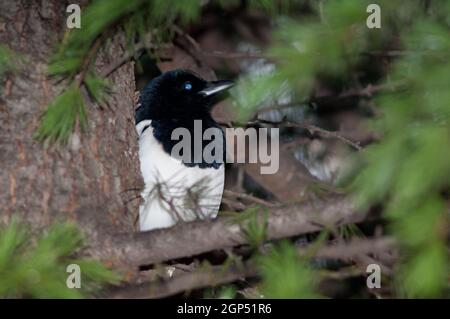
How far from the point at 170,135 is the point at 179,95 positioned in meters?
0.36

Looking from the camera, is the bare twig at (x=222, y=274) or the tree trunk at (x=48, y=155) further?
the tree trunk at (x=48, y=155)

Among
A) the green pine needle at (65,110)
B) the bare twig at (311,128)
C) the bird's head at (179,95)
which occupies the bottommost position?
the green pine needle at (65,110)

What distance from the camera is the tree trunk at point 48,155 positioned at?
2.41m

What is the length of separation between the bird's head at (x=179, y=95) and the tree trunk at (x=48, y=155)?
0.82 m

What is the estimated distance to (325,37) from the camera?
5.22 feet

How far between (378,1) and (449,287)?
2.28ft

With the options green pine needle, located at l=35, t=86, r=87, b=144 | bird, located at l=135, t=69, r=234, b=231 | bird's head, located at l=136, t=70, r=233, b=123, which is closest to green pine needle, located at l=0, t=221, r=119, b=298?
green pine needle, located at l=35, t=86, r=87, b=144

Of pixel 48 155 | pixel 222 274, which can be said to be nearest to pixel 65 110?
pixel 48 155

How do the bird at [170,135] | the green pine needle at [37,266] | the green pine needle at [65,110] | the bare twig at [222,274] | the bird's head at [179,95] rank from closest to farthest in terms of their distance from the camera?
the green pine needle at [37,266], the bare twig at [222,274], the green pine needle at [65,110], the bird at [170,135], the bird's head at [179,95]

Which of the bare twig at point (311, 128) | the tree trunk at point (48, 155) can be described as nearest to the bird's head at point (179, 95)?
the bare twig at point (311, 128)

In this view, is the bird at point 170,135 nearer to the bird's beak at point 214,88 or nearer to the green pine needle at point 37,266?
the bird's beak at point 214,88

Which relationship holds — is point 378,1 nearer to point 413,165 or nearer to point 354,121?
point 413,165

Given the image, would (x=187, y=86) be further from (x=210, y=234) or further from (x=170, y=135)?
(x=210, y=234)
